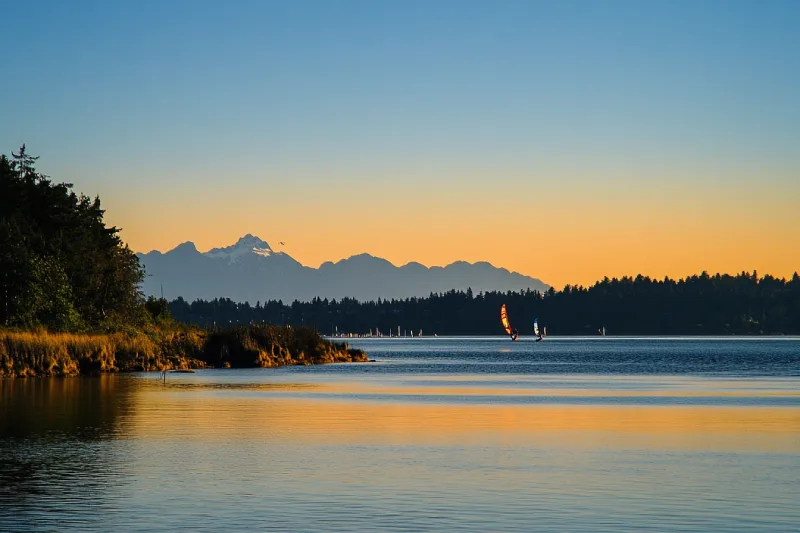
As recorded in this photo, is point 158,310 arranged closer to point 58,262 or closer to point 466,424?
point 58,262

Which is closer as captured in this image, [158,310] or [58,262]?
[58,262]

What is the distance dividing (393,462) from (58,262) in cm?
6002

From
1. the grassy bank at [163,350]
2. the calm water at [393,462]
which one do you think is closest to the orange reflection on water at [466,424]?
the calm water at [393,462]

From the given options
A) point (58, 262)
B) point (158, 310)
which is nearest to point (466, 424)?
point (58, 262)

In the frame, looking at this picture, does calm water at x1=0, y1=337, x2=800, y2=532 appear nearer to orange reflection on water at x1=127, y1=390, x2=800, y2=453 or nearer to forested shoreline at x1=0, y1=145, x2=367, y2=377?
orange reflection on water at x1=127, y1=390, x2=800, y2=453

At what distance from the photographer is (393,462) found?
30.0 meters

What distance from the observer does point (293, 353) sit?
113312 mm

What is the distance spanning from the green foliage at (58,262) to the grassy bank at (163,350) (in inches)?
108

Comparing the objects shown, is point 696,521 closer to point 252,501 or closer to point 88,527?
point 252,501

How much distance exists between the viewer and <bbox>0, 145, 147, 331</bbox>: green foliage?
8000cm

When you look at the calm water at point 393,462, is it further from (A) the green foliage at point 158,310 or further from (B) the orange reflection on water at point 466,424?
(A) the green foliage at point 158,310

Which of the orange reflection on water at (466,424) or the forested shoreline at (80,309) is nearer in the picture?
the orange reflection on water at (466,424)

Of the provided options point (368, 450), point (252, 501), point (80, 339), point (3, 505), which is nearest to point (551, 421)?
point (368, 450)

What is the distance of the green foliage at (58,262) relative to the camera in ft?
262
